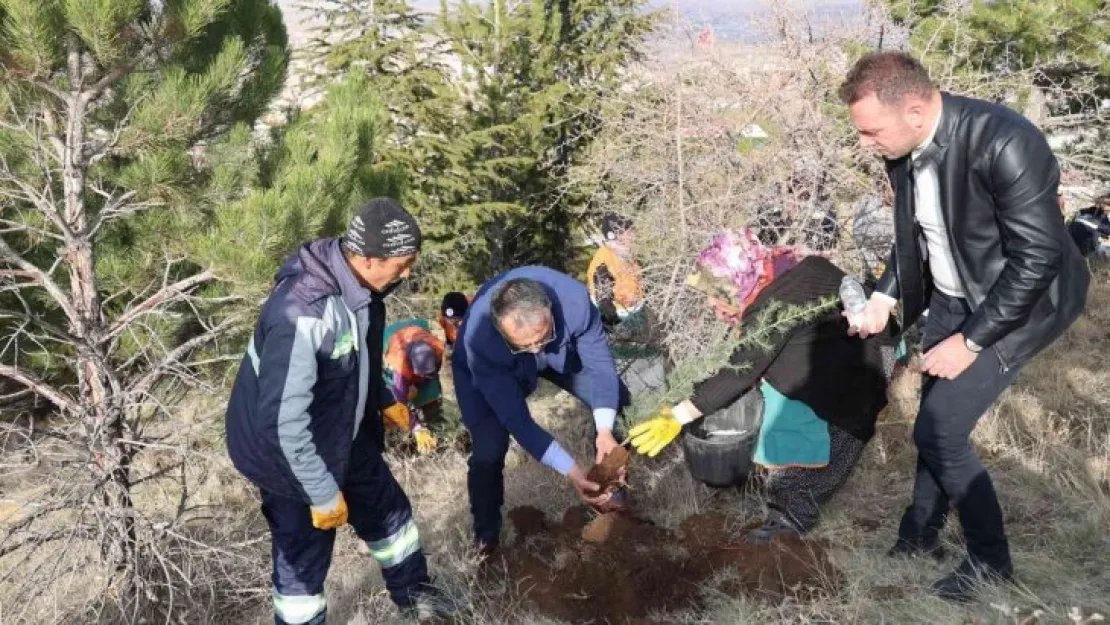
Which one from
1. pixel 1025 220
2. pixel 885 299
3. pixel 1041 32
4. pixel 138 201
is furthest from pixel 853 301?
pixel 1041 32

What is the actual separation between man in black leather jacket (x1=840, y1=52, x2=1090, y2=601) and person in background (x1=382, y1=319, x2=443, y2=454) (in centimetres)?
270

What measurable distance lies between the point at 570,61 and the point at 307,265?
20.4 ft

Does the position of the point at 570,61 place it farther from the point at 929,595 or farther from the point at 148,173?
the point at 929,595

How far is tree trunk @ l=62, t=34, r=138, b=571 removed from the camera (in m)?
2.84

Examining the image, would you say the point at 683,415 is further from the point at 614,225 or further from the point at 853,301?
the point at 614,225

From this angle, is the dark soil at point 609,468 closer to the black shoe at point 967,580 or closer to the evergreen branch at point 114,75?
the black shoe at point 967,580

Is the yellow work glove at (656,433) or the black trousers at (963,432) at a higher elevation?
the black trousers at (963,432)

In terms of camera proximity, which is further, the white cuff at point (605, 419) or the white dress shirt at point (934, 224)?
the white cuff at point (605, 419)

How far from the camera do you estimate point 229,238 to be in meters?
3.28

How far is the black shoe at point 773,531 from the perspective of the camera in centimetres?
303

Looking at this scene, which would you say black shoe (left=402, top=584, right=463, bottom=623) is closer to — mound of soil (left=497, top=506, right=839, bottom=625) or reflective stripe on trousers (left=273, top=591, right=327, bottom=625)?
mound of soil (left=497, top=506, right=839, bottom=625)

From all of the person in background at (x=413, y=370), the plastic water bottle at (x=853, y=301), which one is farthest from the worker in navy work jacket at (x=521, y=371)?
the person in background at (x=413, y=370)

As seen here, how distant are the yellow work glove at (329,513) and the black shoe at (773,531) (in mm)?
1615

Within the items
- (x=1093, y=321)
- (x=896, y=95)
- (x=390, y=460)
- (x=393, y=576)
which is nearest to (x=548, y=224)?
(x=390, y=460)
